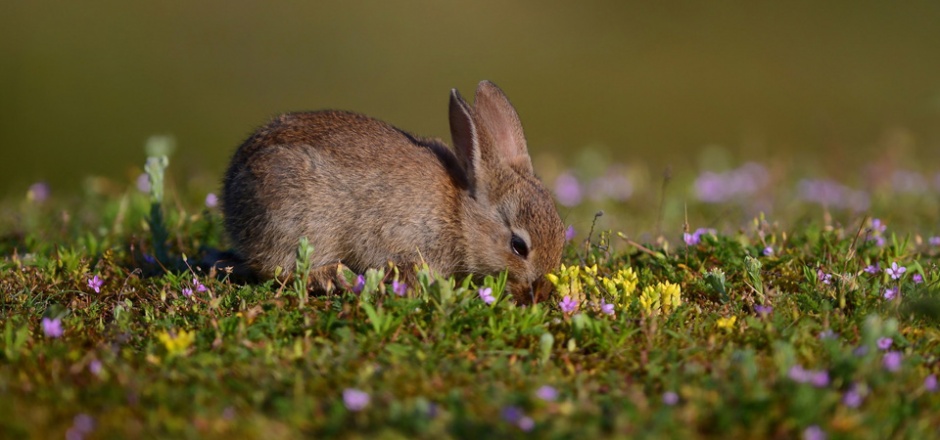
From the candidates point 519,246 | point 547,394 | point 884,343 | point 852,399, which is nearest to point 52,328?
point 547,394

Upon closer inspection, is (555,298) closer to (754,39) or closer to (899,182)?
(899,182)

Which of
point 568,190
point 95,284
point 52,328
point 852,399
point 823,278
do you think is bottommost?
point 52,328

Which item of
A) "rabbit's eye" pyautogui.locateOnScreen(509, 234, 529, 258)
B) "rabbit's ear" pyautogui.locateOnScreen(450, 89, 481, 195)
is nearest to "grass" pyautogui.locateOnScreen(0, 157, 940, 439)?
"rabbit's eye" pyautogui.locateOnScreen(509, 234, 529, 258)

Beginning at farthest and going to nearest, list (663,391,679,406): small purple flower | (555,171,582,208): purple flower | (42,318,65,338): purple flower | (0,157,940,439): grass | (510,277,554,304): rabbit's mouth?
(555,171,582,208): purple flower → (510,277,554,304): rabbit's mouth → (42,318,65,338): purple flower → (663,391,679,406): small purple flower → (0,157,940,439): grass

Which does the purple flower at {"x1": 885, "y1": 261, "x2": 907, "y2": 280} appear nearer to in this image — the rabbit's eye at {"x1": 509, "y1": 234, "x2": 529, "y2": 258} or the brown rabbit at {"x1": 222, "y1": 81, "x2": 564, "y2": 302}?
the brown rabbit at {"x1": 222, "y1": 81, "x2": 564, "y2": 302}

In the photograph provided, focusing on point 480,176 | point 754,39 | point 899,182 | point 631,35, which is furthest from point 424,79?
point 480,176

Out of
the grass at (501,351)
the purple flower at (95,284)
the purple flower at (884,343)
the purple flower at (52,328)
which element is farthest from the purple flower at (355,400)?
the purple flower at (95,284)

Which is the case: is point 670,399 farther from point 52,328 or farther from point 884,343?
point 52,328
